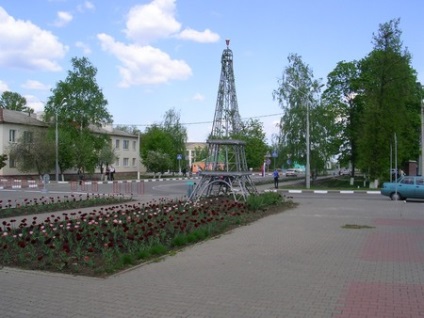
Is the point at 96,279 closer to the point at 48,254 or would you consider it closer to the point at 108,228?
the point at 48,254

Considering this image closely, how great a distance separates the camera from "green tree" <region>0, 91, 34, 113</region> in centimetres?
8444

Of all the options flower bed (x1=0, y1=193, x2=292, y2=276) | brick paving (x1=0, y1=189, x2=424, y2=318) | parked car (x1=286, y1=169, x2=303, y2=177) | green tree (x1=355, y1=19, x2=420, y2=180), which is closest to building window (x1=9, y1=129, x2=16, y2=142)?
green tree (x1=355, y1=19, x2=420, y2=180)

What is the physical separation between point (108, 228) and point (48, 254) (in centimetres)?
256

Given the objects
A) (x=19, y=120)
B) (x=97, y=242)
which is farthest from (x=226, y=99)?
(x=97, y=242)

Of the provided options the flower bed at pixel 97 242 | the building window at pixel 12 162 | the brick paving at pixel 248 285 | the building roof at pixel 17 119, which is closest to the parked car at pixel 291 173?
the building roof at pixel 17 119

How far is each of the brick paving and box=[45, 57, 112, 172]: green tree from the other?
46.3m

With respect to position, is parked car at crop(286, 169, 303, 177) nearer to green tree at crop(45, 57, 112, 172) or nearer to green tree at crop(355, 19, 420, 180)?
green tree at crop(45, 57, 112, 172)

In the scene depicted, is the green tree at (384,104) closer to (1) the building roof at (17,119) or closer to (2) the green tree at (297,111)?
(2) the green tree at (297,111)

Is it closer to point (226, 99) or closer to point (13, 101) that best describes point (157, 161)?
point (226, 99)

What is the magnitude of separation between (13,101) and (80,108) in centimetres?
3545

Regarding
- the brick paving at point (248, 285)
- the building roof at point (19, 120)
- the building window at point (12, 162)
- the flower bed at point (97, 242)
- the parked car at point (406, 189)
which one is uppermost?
the building roof at point (19, 120)

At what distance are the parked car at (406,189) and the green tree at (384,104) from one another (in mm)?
11113

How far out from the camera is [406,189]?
24.5 metres

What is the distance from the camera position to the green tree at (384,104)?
120 ft
